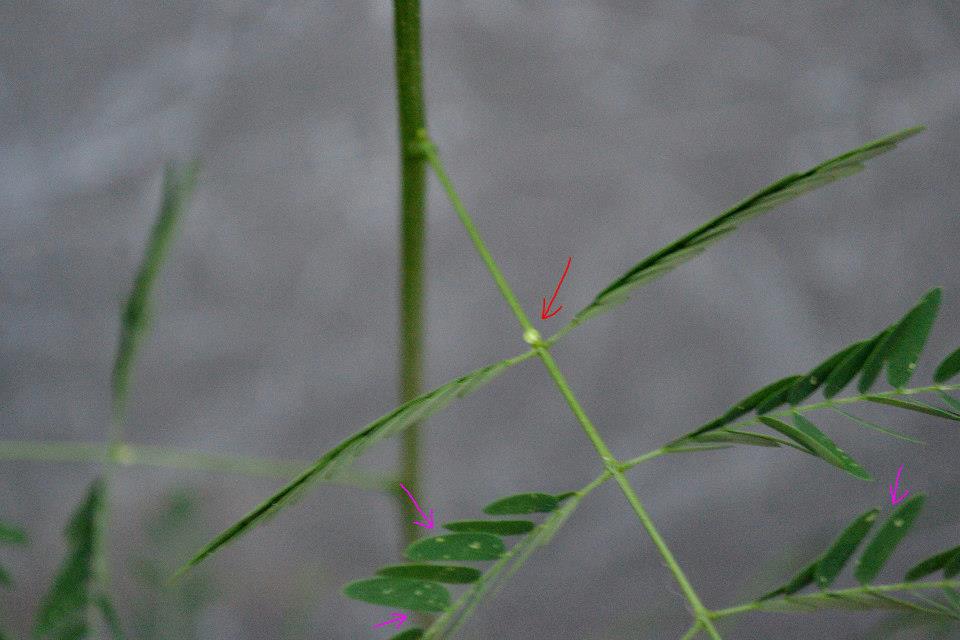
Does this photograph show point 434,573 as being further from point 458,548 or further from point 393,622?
point 393,622

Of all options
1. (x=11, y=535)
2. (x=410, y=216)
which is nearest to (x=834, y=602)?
(x=410, y=216)

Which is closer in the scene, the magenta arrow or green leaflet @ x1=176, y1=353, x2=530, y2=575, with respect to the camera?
green leaflet @ x1=176, y1=353, x2=530, y2=575

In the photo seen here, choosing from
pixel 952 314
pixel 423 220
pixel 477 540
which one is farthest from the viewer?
pixel 952 314

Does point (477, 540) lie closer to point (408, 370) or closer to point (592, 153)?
point (408, 370)

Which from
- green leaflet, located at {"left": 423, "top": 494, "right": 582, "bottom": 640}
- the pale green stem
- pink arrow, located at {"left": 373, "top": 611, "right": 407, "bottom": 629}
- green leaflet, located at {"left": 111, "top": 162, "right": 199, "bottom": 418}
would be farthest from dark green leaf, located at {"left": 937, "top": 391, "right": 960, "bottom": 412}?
pink arrow, located at {"left": 373, "top": 611, "right": 407, "bottom": 629}

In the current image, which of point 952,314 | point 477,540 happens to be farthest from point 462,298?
point 477,540

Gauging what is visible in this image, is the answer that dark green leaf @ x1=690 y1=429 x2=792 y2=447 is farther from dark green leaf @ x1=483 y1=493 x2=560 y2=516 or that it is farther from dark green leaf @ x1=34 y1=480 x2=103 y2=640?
dark green leaf @ x1=34 y1=480 x2=103 y2=640
